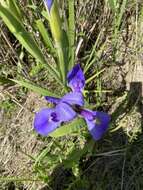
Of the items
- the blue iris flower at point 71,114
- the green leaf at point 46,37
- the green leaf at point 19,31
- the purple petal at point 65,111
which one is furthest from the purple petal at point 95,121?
the green leaf at point 46,37

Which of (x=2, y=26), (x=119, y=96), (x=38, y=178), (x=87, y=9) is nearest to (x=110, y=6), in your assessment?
(x=87, y=9)

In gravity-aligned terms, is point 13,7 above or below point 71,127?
above

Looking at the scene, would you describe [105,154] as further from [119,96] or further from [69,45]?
[69,45]

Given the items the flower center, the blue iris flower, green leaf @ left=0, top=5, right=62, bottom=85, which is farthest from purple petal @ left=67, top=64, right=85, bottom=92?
green leaf @ left=0, top=5, right=62, bottom=85

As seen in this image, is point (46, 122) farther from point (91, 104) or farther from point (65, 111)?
point (91, 104)

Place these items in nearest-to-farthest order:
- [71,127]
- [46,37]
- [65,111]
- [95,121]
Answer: [65,111] → [95,121] → [71,127] → [46,37]

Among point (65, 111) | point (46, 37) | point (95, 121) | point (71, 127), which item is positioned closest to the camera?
point (65, 111)

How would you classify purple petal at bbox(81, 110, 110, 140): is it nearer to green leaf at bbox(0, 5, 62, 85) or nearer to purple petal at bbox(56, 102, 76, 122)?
purple petal at bbox(56, 102, 76, 122)

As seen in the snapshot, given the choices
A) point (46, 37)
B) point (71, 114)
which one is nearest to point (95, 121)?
point (71, 114)
